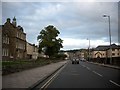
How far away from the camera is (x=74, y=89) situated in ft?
46.2

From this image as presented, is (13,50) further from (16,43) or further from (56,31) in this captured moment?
(56,31)

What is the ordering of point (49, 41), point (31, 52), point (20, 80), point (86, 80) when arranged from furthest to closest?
point (31, 52) → point (49, 41) → point (86, 80) → point (20, 80)

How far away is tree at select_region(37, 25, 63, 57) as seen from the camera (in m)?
103

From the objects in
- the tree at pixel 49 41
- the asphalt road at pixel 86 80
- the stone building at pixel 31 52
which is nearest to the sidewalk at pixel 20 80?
the asphalt road at pixel 86 80

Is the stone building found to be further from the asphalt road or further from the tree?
the asphalt road

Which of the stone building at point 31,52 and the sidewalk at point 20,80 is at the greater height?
the stone building at point 31,52

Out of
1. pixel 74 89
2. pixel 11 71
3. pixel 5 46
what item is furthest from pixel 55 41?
pixel 74 89

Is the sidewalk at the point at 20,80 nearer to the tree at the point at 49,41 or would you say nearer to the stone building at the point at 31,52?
the tree at the point at 49,41

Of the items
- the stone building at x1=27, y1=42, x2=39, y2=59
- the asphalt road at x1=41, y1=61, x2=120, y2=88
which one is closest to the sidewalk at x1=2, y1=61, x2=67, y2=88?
the asphalt road at x1=41, y1=61, x2=120, y2=88

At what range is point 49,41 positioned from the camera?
10281 cm

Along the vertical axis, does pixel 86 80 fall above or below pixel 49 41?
below

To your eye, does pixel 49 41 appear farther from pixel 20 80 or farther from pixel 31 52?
pixel 20 80

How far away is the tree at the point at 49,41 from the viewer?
103000mm

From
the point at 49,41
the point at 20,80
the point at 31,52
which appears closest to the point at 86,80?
the point at 20,80
